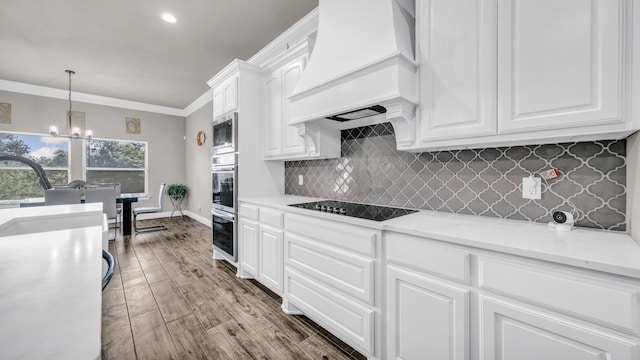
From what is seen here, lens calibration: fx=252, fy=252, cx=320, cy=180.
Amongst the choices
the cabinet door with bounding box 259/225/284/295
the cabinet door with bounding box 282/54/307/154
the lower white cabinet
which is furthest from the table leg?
the cabinet door with bounding box 282/54/307/154

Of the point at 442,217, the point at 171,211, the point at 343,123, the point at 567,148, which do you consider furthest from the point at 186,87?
the point at 567,148

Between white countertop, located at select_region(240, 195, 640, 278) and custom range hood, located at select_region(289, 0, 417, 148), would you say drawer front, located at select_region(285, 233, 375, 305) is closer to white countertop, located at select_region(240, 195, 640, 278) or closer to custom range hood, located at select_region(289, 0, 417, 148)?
white countertop, located at select_region(240, 195, 640, 278)

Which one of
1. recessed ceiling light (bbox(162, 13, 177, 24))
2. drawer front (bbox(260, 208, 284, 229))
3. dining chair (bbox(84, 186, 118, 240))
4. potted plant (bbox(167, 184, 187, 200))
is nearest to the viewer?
drawer front (bbox(260, 208, 284, 229))

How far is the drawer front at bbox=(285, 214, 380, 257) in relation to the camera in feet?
4.99

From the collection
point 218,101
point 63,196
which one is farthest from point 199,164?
point 218,101

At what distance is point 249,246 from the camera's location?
2691mm

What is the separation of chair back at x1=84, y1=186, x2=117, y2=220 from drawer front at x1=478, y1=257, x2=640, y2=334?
5.20m

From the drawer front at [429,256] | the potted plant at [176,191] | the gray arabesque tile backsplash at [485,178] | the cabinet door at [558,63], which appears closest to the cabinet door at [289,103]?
the gray arabesque tile backsplash at [485,178]

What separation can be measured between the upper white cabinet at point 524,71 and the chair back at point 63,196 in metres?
4.82

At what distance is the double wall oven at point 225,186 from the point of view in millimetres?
2947

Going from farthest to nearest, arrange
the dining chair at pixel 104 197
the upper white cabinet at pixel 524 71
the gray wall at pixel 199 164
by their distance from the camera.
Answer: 1. the gray wall at pixel 199 164
2. the dining chair at pixel 104 197
3. the upper white cabinet at pixel 524 71

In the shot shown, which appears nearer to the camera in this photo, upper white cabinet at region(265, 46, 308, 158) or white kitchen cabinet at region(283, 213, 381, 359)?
white kitchen cabinet at region(283, 213, 381, 359)

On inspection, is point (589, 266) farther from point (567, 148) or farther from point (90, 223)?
point (90, 223)

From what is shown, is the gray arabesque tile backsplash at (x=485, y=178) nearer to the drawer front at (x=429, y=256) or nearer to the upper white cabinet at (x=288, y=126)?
the upper white cabinet at (x=288, y=126)
